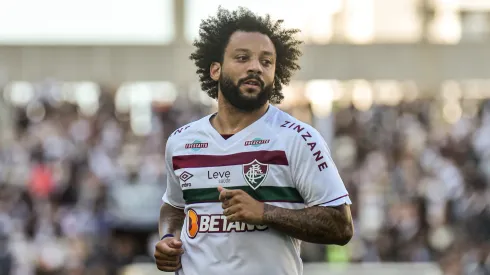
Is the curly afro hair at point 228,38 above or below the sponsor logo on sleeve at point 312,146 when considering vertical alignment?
above

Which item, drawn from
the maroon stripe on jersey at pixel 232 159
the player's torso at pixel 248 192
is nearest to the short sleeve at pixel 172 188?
the maroon stripe on jersey at pixel 232 159

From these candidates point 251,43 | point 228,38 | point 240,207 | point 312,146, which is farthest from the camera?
point 228,38

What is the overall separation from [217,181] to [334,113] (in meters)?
15.4

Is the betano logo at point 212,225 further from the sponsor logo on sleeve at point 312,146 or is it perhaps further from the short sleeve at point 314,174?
the sponsor logo on sleeve at point 312,146

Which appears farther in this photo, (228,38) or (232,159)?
(228,38)

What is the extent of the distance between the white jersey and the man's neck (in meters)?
0.04

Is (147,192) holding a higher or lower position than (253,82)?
lower

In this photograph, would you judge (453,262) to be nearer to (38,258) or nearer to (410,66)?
(38,258)

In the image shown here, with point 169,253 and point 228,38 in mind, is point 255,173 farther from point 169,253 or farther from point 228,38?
point 228,38

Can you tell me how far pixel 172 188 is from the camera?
575 centimetres

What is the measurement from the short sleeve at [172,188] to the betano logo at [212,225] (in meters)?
0.27

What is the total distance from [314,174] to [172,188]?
90 cm

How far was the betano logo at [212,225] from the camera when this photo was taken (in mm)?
5230

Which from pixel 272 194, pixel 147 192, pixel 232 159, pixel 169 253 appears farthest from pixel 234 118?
pixel 147 192
